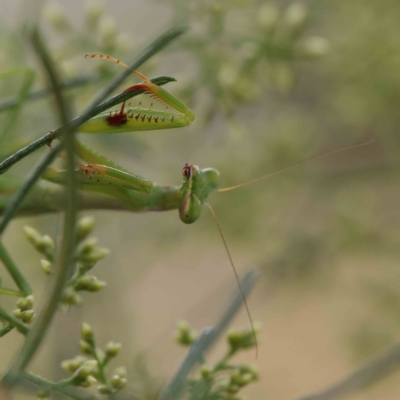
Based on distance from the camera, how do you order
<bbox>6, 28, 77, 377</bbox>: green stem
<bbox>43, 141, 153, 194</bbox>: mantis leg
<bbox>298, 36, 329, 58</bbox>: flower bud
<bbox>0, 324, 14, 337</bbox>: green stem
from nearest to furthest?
<bbox>6, 28, 77, 377</bbox>: green stem → <bbox>0, 324, 14, 337</bbox>: green stem → <bbox>43, 141, 153, 194</bbox>: mantis leg → <bbox>298, 36, 329, 58</bbox>: flower bud

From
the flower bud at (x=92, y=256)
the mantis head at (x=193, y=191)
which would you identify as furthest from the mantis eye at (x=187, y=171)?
the flower bud at (x=92, y=256)

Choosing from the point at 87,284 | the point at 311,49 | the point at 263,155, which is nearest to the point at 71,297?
the point at 87,284

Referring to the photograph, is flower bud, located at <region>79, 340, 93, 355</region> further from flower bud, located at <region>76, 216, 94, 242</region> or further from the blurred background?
the blurred background

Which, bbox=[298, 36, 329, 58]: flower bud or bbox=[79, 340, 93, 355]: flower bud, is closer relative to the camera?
bbox=[79, 340, 93, 355]: flower bud

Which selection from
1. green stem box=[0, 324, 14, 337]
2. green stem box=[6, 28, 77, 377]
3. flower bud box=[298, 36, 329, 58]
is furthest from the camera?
flower bud box=[298, 36, 329, 58]

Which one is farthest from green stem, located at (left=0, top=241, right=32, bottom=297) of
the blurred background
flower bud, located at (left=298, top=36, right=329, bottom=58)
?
flower bud, located at (left=298, top=36, right=329, bottom=58)

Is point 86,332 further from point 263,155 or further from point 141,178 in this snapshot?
point 263,155

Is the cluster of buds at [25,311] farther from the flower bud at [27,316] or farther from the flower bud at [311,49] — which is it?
the flower bud at [311,49]
